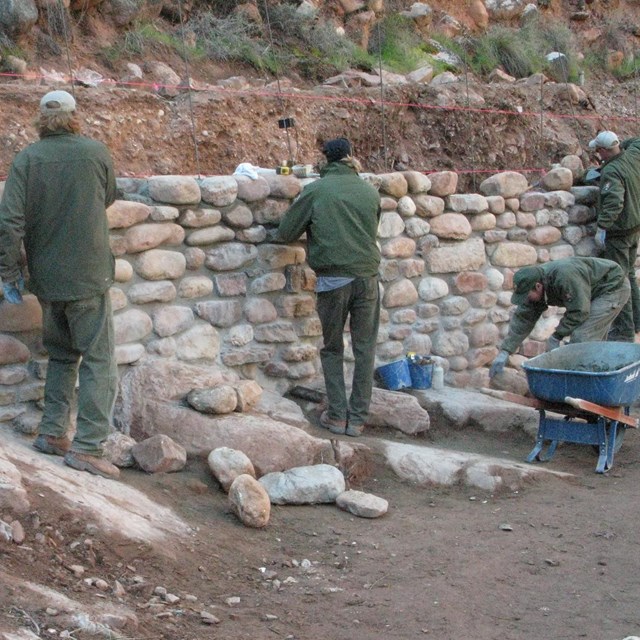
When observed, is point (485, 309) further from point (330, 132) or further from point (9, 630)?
point (9, 630)

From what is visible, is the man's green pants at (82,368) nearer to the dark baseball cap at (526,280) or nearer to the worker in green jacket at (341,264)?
the worker in green jacket at (341,264)

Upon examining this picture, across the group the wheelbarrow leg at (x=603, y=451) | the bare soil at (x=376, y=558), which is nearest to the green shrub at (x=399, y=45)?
the bare soil at (x=376, y=558)

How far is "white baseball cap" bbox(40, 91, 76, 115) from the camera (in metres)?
5.43

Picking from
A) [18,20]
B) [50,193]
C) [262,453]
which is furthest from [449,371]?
[18,20]

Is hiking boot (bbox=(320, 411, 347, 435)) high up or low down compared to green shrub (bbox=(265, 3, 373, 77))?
down

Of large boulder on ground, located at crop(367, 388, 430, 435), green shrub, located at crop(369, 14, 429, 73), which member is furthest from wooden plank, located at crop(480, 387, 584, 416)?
green shrub, located at crop(369, 14, 429, 73)

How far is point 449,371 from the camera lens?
8.73m

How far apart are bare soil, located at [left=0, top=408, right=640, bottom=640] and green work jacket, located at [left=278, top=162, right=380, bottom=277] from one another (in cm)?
144

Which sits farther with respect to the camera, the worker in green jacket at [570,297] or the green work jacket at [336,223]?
the worker in green jacket at [570,297]

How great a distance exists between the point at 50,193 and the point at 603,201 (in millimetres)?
5797

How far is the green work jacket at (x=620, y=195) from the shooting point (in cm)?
948


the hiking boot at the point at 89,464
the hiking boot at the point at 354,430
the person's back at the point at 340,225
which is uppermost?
the person's back at the point at 340,225

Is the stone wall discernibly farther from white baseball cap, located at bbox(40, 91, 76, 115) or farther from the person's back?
white baseball cap, located at bbox(40, 91, 76, 115)

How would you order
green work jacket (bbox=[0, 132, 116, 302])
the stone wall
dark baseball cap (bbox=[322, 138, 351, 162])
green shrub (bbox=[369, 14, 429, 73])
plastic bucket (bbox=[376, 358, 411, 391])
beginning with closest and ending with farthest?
green work jacket (bbox=[0, 132, 116, 302]) < the stone wall < dark baseball cap (bbox=[322, 138, 351, 162]) < plastic bucket (bbox=[376, 358, 411, 391]) < green shrub (bbox=[369, 14, 429, 73])
